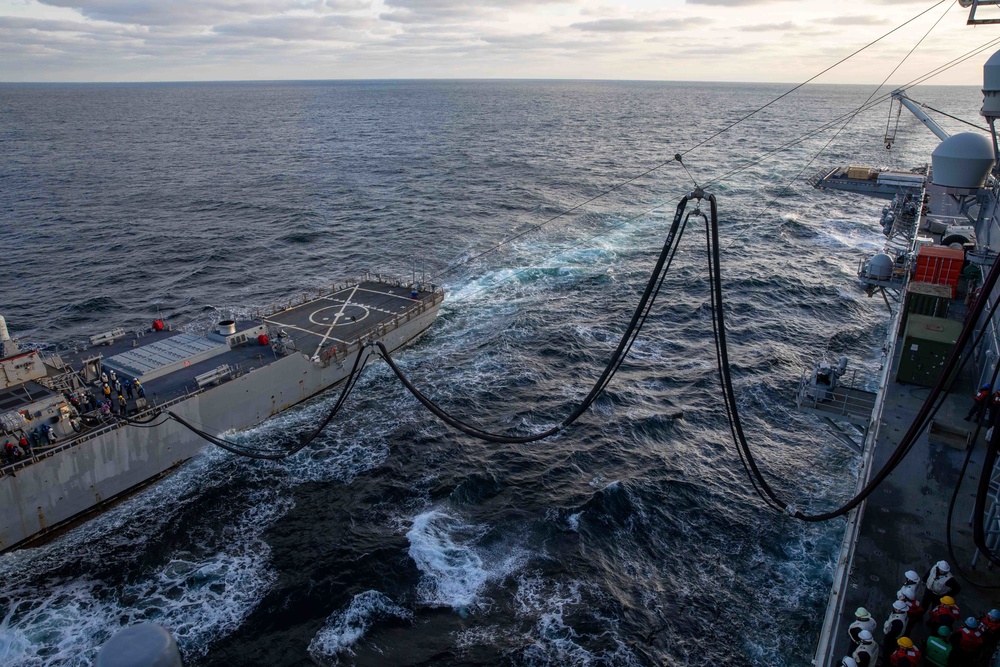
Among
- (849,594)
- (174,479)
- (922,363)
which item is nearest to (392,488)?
(174,479)

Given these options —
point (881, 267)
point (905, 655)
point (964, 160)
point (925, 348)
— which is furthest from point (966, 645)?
point (964, 160)

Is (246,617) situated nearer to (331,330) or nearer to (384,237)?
(331,330)

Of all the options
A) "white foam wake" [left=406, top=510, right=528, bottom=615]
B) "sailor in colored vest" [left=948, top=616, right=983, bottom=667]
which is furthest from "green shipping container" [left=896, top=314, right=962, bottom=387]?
"white foam wake" [left=406, top=510, right=528, bottom=615]

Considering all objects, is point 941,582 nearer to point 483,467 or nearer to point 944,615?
point 944,615

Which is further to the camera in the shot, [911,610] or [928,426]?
[928,426]

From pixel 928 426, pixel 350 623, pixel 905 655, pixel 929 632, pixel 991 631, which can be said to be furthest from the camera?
pixel 928 426

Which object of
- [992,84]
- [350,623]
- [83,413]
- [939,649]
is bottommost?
[350,623]

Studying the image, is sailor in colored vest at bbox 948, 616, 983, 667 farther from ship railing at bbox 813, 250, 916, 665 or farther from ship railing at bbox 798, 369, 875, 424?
ship railing at bbox 798, 369, 875, 424

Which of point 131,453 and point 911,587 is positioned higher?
point 911,587
